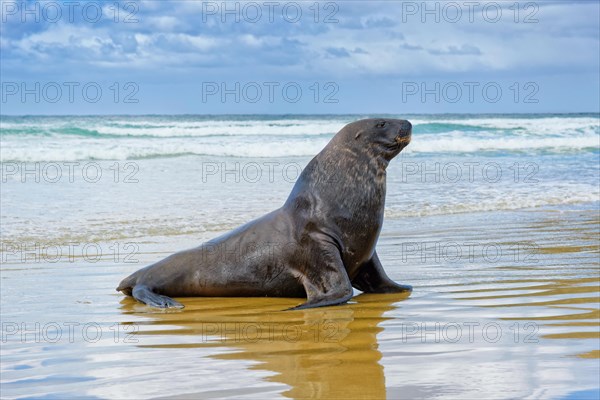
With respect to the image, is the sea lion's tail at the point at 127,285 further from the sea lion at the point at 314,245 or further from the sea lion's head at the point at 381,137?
the sea lion's head at the point at 381,137

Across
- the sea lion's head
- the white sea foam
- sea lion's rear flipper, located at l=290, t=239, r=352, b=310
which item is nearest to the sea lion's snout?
the sea lion's head

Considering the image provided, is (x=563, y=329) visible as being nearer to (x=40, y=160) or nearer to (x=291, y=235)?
(x=291, y=235)

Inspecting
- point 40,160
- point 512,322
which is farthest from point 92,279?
point 40,160

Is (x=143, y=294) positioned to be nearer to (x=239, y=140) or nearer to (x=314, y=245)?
(x=314, y=245)

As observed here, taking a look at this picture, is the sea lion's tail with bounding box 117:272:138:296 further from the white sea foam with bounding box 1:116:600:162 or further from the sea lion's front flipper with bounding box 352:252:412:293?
the white sea foam with bounding box 1:116:600:162

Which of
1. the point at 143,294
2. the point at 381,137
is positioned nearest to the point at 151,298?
the point at 143,294

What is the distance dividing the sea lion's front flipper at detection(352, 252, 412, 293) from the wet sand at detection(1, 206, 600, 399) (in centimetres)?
12

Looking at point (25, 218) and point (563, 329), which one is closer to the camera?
point (563, 329)

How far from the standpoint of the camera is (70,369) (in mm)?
4387

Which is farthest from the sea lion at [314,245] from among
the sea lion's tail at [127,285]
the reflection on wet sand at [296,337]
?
the reflection on wet sand at [296,337]

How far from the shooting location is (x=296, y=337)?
5031mm

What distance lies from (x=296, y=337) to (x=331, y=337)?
193mm

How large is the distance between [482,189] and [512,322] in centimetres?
951

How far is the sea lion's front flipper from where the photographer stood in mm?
6527
